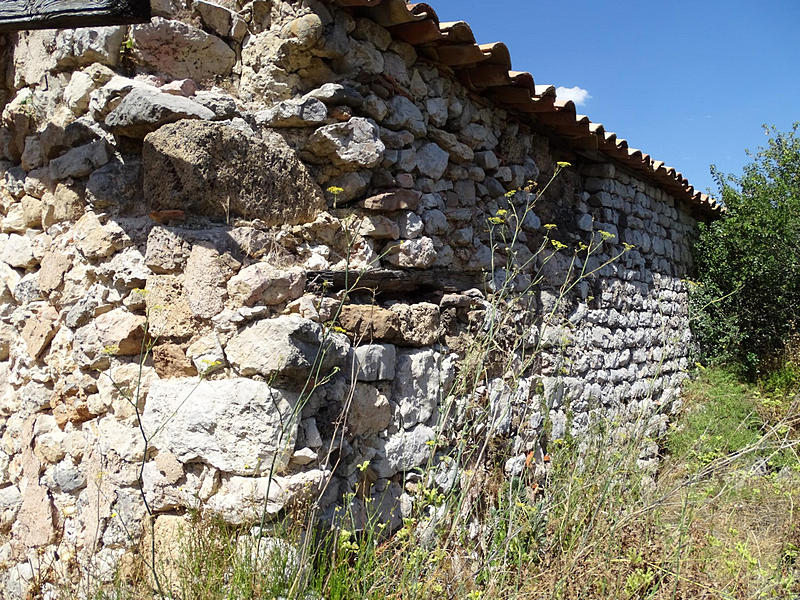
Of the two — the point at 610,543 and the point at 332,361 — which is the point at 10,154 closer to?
the point at 332,361

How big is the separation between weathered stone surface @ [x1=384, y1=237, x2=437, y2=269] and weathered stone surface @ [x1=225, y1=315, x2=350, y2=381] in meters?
0.69

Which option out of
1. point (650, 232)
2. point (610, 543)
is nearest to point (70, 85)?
point (610, 543)

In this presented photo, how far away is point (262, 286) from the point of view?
93.6 inches

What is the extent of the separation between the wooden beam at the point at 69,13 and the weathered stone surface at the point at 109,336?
1.11 metres

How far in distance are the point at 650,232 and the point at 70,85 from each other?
4.83 metres

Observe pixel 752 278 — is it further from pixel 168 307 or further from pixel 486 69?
pixel 168 307

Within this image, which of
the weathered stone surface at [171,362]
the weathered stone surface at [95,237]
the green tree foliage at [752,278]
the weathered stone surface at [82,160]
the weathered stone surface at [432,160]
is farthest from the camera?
the green tree foliage at [752,278]

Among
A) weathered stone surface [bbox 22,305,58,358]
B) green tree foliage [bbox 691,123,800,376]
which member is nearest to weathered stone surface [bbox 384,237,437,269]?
weathered stone surface [bbox 22,305,58,358]

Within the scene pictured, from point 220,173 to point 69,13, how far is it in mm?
745

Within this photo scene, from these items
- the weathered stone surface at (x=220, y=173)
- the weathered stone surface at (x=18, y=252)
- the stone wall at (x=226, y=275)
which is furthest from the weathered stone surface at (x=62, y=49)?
the weathered stone surface at (x=18, y=252)

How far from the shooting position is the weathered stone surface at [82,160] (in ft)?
8.93

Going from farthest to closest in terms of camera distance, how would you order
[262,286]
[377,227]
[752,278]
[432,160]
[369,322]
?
[752,278] < [432,160] < [377,227] < [369,322] < [262,286]

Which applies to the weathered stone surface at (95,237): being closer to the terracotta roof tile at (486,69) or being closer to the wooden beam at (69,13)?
the wooden beam at (69,13)

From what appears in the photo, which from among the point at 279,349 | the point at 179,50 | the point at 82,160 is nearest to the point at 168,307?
the point at 279,349
